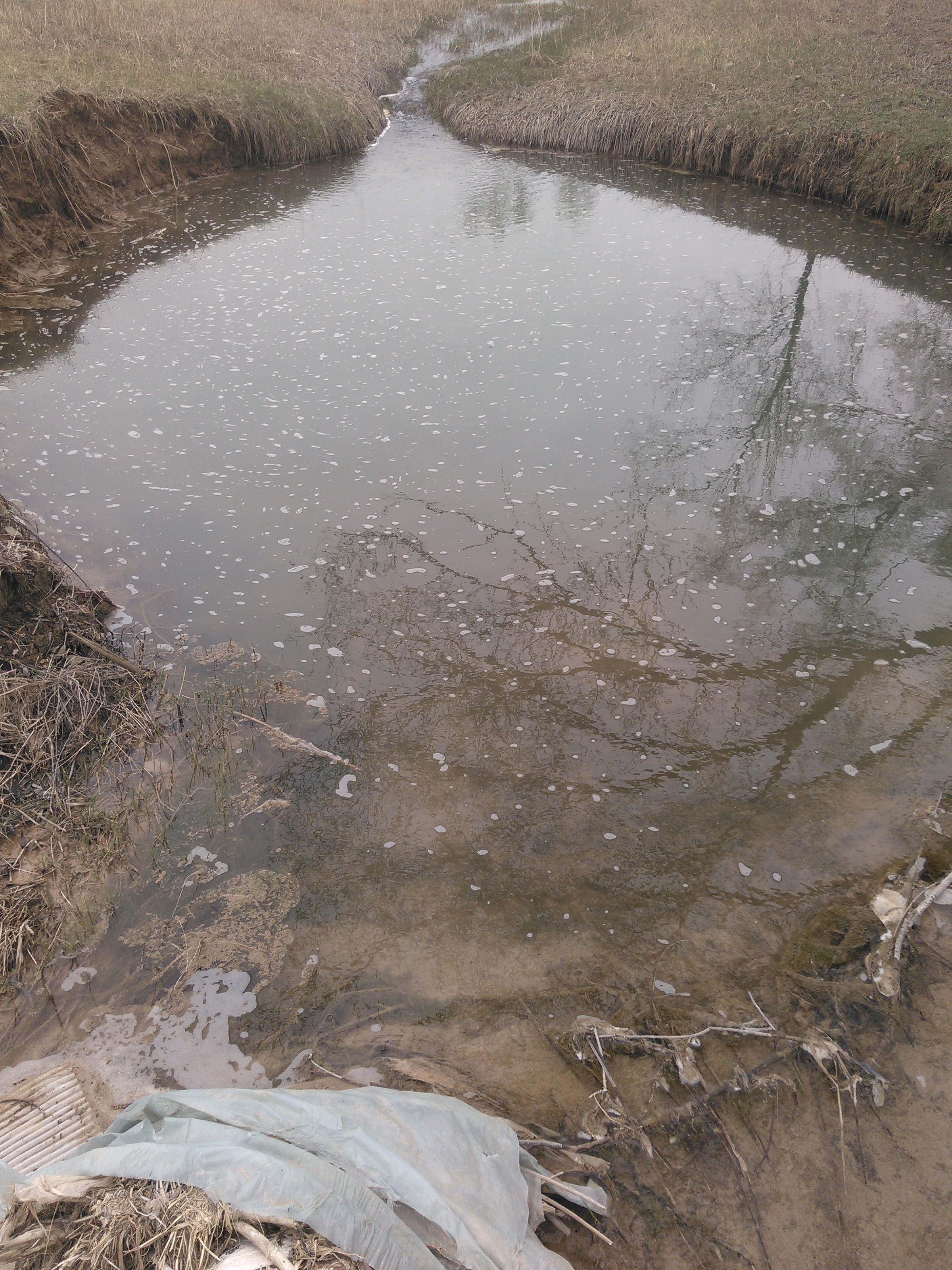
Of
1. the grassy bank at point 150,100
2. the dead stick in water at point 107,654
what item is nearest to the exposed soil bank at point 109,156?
the grassy bank at point 150,100

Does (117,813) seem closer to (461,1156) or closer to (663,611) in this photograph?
(461,1156)

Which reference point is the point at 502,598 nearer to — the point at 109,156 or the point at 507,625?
the point at 507,625

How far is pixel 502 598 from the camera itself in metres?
5.34

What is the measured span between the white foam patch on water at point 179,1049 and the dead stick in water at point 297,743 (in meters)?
1.27

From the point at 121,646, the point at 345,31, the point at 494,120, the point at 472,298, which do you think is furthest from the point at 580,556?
the point at 345,31

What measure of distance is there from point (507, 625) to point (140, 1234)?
362 centimetres

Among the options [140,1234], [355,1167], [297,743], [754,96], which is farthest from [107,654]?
[754,96]

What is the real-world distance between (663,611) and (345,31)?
2072 cm

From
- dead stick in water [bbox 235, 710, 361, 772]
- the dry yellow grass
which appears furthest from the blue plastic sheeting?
the dry yellow grass

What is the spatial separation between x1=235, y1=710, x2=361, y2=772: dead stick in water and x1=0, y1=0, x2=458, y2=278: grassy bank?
27.4 feet

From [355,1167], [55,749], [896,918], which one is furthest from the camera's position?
[55,749]

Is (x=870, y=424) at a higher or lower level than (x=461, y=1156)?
higher

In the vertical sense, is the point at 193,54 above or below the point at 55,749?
above

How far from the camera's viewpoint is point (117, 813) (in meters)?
3.96
